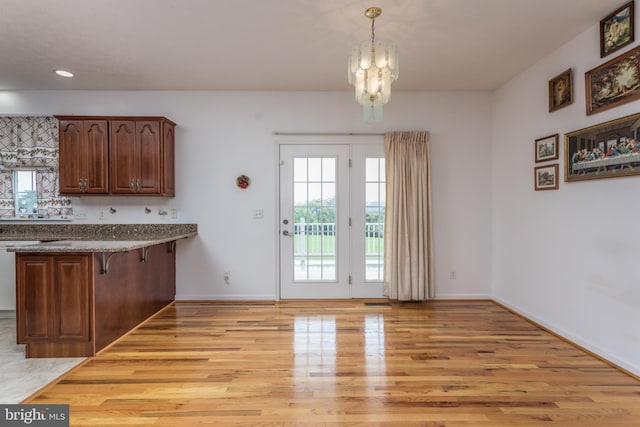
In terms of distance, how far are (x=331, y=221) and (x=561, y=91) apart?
111 inches

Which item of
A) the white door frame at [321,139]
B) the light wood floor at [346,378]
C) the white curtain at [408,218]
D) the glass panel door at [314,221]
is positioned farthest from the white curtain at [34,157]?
the white curtain at [408,218]

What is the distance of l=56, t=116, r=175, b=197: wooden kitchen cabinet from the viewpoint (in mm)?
3635

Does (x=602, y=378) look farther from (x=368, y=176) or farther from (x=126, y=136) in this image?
(x=126, y=136)

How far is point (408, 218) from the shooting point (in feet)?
12.9

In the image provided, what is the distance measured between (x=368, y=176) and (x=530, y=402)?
285 centimetres

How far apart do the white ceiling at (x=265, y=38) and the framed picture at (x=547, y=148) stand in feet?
2.35

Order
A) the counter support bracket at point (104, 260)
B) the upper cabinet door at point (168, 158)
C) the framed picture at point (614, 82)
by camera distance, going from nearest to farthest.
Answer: the framed picture at point (614, 82) → the counter support bracket at point (104, 260) → the upper cabinet door at point (168, 158)

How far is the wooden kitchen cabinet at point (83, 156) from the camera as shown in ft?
11.9

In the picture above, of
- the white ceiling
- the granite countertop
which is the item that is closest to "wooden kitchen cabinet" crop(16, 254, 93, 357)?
the granite countertop

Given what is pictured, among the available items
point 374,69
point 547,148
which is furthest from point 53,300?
point 547,148

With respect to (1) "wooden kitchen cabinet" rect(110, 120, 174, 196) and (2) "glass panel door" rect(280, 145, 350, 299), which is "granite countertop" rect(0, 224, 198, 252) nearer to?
(1) "wooden kitchen cabinet" rect(110, 120, 174, 196)

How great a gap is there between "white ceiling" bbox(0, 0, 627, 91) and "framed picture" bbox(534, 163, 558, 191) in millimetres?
1011

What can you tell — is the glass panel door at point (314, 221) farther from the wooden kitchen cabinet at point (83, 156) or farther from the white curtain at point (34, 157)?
the white curtain at point (34, 157)

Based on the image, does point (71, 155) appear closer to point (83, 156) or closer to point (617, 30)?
point (83, 156)
